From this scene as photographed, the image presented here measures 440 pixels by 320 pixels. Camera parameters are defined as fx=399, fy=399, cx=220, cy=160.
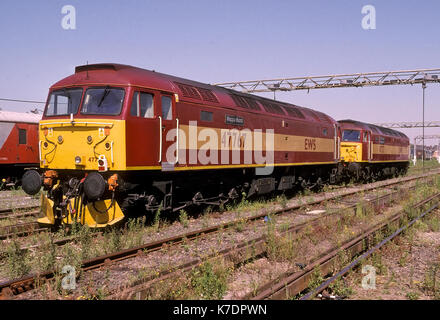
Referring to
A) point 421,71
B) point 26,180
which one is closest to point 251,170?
point 26,180

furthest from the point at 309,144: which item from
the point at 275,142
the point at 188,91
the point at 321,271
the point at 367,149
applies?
the point at 321,271

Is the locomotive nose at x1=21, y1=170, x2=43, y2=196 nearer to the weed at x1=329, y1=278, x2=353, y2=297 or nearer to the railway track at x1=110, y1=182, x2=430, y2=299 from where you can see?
the railway track at x1=110, y1=182, x2=430, y2=299

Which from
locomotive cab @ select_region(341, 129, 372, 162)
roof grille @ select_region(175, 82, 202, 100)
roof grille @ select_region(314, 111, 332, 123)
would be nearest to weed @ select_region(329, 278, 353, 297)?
roof grille @ select_region(175, 82, 202, 100)

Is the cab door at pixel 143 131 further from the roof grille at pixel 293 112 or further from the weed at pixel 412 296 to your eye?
the roof grille at pixel 293 112

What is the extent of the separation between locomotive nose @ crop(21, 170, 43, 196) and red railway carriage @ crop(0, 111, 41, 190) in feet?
35.0

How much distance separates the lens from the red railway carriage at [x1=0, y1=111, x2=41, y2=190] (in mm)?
18578

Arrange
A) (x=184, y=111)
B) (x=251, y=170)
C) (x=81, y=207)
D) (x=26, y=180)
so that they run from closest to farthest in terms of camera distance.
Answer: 1. (x=81, y=207)
2. (x=26, y=180)
3. (x=184, y=111)
4. (x=251, y=170)

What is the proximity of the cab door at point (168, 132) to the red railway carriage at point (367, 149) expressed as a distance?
52.0ft

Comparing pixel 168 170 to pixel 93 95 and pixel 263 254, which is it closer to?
pixel 93 95

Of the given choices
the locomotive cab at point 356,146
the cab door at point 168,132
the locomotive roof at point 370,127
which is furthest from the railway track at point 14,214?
the locomotive roof at point 370,127

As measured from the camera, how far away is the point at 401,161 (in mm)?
33656

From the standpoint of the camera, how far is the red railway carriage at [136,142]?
8.54m

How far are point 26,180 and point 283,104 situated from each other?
10.2 m
